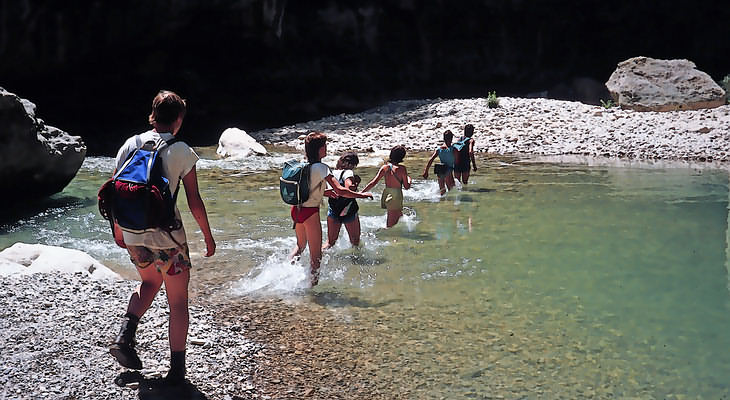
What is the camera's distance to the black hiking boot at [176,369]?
4359 mm

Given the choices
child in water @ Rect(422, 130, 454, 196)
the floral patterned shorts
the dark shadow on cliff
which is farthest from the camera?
the dark shadow on cliff

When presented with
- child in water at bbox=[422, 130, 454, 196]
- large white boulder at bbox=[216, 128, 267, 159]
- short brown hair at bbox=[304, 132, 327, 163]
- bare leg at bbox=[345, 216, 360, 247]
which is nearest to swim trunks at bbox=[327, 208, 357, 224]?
bare leg at bbox=[345, 216, 360, 247]

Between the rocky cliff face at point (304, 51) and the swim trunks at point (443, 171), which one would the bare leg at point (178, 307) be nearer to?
the swim trunks at point (443, 171)

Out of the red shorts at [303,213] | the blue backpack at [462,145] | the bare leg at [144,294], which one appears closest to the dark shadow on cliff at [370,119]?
the blue backpack at [462,145]

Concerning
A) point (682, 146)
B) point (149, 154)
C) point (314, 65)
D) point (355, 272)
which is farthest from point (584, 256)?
point (314, 65)

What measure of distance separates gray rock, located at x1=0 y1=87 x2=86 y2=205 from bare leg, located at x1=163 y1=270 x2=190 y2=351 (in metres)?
8.09

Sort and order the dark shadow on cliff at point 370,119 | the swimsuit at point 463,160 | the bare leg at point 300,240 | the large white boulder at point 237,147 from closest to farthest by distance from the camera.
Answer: the bare leg at point 300,240
the swimsuit at point 463,160
the large white boulder at point 237,147
the dark shadow on cliff at point 370,119

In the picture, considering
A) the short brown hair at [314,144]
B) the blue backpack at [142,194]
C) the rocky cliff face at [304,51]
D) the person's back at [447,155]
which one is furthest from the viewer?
the rocky cliff face at [304,51]

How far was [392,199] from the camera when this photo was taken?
31.1 ft

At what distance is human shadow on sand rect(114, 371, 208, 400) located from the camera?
4227 millimetres

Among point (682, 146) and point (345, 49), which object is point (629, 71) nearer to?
point (682, 146)

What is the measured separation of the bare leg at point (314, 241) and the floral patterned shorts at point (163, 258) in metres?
2.59

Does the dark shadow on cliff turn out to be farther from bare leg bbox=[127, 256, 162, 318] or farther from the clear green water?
bare leg bbox=[127, 256, 162, 318]

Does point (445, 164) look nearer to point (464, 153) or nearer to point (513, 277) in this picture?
point (464, 153)
